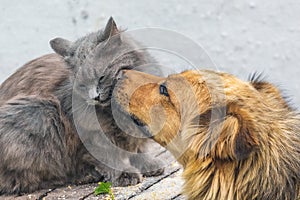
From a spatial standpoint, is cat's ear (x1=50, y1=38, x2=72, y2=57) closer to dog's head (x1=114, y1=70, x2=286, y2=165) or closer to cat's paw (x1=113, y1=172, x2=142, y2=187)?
dog's head (x1=114, y1=70, x2=286, y2=165)

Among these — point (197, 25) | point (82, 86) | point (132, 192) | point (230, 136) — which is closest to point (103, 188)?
point (132, 192)

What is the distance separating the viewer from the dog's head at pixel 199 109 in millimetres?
3492

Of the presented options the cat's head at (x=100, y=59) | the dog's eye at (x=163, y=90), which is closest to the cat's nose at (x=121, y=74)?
the cat's head at (x=100, y=59)

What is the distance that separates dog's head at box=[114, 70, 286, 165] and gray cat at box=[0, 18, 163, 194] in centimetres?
28

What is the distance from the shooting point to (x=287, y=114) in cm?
382

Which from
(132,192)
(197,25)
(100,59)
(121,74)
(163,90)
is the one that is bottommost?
(132,192)

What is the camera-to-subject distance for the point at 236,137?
3.38 m

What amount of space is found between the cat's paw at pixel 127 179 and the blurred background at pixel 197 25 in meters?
2.57

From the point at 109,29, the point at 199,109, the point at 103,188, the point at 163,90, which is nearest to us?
the point at 199,109

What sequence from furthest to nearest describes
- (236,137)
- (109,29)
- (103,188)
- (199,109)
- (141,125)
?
(109,29) < (103,188) < (141,125) < (199,109) < (236,137)

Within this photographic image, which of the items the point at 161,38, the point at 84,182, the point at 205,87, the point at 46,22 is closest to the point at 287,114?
the point at 205,87

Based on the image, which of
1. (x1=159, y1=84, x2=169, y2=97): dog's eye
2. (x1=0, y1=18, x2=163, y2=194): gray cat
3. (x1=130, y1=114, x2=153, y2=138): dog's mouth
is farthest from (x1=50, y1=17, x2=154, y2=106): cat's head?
(x1=159, y1=84, x2=169, y2=97): dog's eye

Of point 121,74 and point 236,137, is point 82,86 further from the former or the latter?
point 236,137

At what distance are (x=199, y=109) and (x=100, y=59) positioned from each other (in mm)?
1025
